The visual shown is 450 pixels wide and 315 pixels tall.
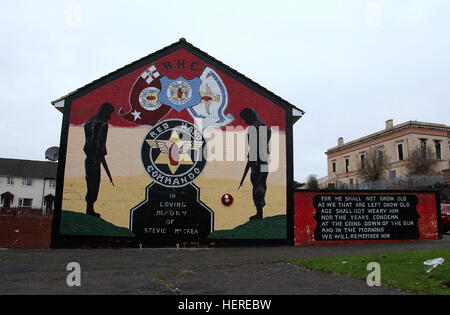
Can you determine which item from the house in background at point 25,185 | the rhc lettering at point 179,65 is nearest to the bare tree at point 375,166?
the rhc lettering at point 179,65

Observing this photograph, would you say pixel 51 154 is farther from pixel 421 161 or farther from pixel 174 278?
pixel 421 161

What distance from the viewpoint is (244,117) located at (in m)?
A: 14.6

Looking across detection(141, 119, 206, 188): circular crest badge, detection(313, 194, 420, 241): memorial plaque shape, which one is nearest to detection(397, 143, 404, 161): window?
detection(313, 194, 420, 241): memorial plaque shape

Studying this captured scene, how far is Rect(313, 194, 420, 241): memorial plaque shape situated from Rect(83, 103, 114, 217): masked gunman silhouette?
876 cm

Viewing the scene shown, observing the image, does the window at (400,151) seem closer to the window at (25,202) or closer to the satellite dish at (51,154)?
the satellite dish at (51,154)

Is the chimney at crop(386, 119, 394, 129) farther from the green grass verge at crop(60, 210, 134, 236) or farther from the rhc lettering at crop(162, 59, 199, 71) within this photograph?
the green grass verge at crop(60, 210, 134, 236)

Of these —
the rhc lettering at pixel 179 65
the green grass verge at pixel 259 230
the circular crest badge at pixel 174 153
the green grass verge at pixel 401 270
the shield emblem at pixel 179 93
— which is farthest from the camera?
the rhc lettering at pixel 179 65

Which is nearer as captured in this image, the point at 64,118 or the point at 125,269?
the point at 125,269

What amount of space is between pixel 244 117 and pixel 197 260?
6.88m

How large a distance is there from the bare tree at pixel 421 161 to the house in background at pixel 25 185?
169 feet

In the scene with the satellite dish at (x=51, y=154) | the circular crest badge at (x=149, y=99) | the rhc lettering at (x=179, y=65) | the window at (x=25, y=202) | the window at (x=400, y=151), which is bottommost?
the window at (x=25, y=202)

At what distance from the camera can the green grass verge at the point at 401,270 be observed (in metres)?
5.55
